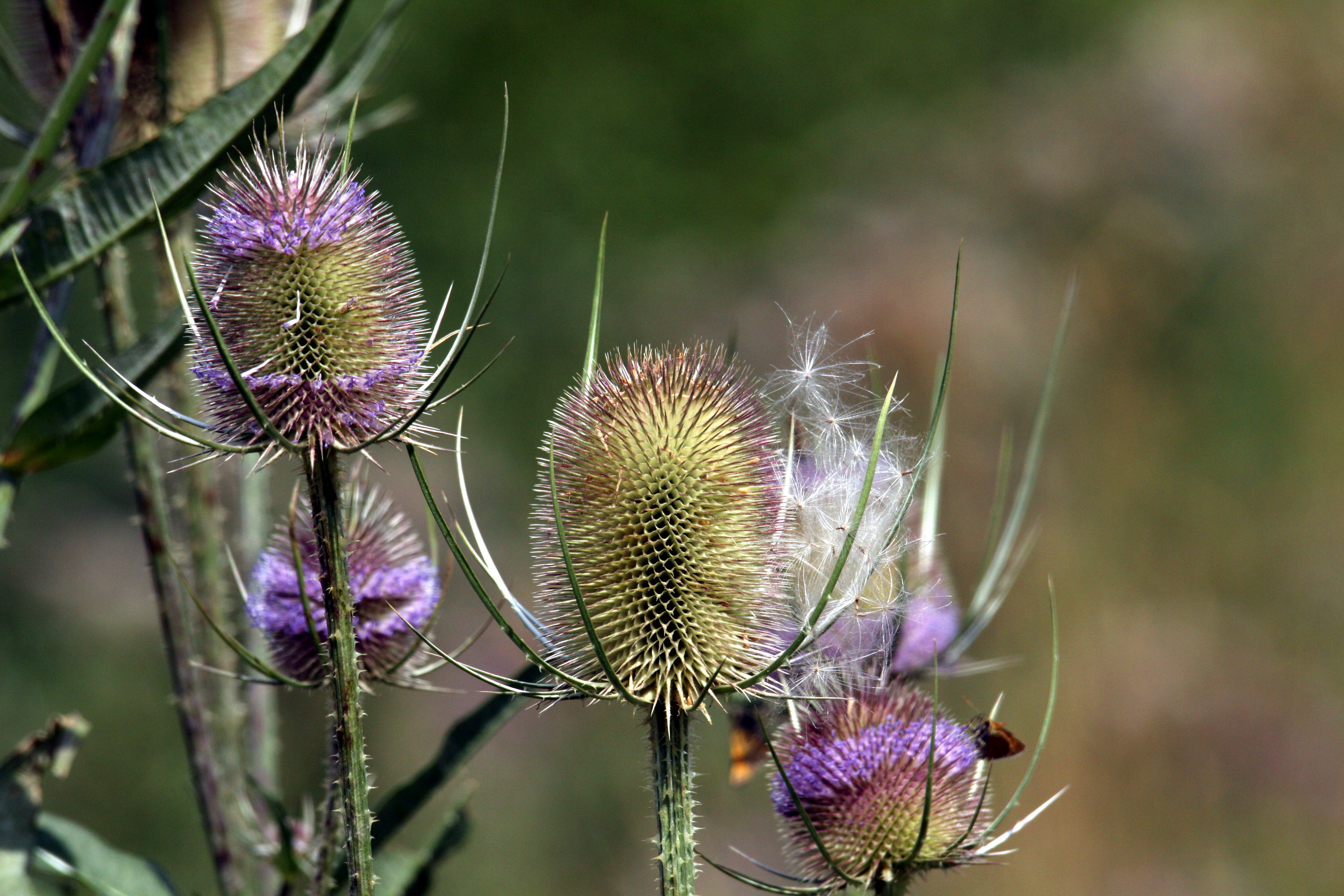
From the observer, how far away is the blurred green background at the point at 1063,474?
6.28 m

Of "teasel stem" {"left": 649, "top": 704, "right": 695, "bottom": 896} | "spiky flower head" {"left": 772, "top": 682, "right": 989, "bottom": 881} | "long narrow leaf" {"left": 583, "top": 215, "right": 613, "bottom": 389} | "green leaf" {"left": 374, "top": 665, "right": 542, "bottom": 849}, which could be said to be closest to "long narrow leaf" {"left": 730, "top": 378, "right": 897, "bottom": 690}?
"teasel stem" {"left": 649, "top": 704, "right": 695, "bottom": 896}

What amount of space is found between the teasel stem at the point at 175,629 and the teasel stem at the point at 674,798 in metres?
0.88

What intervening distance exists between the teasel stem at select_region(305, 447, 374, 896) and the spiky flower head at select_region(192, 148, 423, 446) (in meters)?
0.05

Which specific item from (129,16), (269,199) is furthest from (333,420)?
(129,16)

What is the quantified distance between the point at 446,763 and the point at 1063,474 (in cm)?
631

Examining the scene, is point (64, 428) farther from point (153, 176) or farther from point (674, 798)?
point (674, 798)

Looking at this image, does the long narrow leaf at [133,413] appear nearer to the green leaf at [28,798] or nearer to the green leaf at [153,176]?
the green leaf at [153,176]

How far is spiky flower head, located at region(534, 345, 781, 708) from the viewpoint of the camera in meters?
1.44

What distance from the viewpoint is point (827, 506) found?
4.99ft

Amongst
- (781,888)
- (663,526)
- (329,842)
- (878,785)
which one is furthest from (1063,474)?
(329,842)

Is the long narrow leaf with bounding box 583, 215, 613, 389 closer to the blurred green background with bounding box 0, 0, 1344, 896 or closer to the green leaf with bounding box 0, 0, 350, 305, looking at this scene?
the green leaf with bounding box 0, 0, 350, 305

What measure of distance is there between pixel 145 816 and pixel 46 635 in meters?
1.86

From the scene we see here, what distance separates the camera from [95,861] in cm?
174

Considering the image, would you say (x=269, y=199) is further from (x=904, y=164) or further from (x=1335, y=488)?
(x=904, y=164)
